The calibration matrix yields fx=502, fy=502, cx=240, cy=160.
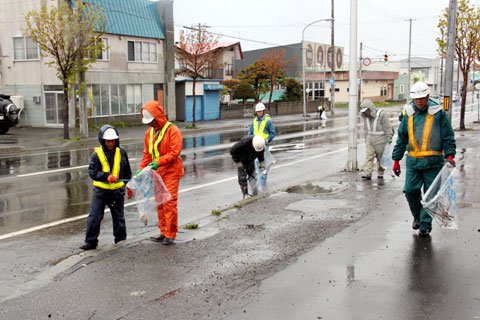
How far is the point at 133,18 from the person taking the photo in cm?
3288

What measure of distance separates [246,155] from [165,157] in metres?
3.18

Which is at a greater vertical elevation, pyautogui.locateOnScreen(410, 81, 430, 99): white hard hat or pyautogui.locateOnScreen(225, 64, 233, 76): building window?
pyautogui.locateOnScreen(225, 64, 233, 76): building window

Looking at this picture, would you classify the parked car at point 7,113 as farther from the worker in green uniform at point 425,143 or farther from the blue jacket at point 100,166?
the worker in green uniform at point 425,143

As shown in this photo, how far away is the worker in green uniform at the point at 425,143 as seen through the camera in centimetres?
617

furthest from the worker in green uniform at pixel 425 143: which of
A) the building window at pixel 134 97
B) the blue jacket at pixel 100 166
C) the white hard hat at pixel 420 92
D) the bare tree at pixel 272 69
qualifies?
the bare tree at pixel 272 69

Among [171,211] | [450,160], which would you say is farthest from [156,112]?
[450,160]

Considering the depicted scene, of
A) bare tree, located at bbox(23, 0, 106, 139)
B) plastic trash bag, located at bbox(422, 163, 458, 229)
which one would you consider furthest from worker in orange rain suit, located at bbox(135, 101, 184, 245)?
bare tree, located at bbox(23, 0, 106, 139)

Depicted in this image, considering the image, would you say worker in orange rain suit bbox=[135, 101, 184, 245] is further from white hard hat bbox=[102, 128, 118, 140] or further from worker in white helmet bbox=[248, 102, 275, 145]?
worker in white helmet bbox=[248, 102, 275, 145]

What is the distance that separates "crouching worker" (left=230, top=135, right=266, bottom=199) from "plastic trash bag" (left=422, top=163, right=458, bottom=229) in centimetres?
340

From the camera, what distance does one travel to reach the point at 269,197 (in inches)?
358

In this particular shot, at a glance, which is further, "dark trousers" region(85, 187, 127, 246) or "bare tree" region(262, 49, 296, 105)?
"bare tree" region(262, 49, 296, 105)

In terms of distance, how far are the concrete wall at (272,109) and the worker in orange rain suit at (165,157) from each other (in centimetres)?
3429

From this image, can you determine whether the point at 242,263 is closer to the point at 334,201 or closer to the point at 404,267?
the point at 404,267

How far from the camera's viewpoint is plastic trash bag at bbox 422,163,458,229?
6.03m
